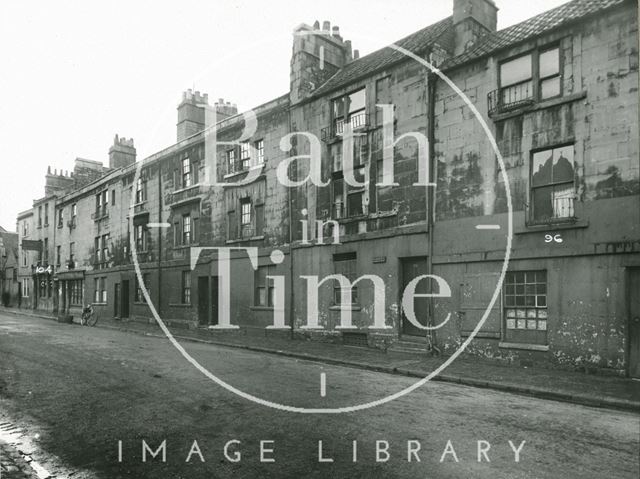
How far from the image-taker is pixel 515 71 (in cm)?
1362

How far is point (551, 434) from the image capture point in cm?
685

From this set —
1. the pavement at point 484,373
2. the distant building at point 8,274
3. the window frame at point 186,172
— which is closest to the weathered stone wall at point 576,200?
the pavement at point 484,373

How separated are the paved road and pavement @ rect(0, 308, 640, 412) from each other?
1.49 ft

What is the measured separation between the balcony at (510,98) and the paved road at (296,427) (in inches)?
310

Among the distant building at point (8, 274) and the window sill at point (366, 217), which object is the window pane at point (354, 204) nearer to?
the window sill at point (366, 217)

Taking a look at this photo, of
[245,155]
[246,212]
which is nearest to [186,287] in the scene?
[246,212]

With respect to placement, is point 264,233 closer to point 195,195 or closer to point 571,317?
point 195,195

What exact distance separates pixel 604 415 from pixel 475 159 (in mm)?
8014

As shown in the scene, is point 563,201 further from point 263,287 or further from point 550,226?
point 263,287

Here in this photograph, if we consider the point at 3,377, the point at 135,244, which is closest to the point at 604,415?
the point at 3,377

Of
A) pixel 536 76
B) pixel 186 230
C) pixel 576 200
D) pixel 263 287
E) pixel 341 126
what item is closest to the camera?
pixel 576 200

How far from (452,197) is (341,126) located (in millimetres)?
5670

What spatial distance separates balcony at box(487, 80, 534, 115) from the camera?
13203mm

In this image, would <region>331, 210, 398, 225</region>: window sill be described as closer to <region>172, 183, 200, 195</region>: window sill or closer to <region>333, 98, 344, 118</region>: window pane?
<region>333, 98, 344, 118</region>: window pane
